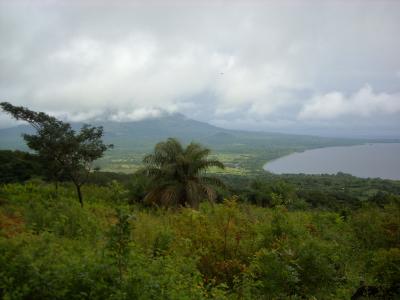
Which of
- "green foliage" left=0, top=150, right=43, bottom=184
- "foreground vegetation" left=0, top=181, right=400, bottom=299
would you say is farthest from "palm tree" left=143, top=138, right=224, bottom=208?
"green foliage" left=0, top=150, right=43, bottom=184

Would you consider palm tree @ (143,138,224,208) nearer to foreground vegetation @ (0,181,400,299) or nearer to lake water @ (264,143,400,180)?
foreground vegetation @ (0,181,400,299)

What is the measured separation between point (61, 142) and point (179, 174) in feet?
Result: 19.3

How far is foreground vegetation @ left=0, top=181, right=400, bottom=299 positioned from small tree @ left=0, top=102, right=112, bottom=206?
6.07 meters

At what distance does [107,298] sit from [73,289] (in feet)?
1.29

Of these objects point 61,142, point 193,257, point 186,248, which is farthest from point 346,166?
point 193,257

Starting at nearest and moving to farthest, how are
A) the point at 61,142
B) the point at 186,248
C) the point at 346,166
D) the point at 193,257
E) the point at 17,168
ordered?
the point at 193,257
the point at 186,248
the point at 61,142
the point at 17,168
the point at 346,166

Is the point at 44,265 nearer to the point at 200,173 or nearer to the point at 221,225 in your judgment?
the point at 221,225

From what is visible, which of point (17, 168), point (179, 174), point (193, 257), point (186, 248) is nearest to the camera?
point (193, 257)

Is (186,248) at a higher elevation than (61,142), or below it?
below

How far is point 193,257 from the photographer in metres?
6.68

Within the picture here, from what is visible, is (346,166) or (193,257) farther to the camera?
(346,166)

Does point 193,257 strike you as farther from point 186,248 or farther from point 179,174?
point 179,174

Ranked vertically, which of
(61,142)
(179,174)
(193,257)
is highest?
(61,142)

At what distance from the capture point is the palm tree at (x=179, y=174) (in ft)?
49.9
